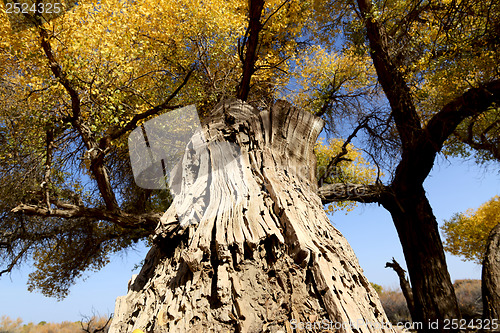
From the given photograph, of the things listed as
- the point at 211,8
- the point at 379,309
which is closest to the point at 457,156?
the point at 211,8

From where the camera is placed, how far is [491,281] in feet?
15.5

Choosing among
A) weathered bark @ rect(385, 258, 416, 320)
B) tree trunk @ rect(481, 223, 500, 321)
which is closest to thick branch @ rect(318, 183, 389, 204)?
weathered bark @ rect(385, 258, 416, 320)

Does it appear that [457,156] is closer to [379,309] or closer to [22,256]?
[379,309]

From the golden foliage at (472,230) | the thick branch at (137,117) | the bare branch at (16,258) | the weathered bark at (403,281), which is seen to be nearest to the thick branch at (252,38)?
the thick branch at (137,117)

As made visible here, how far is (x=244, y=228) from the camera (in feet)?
6.03

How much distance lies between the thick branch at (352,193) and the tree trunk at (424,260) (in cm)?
34

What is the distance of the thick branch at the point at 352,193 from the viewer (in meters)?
6.72

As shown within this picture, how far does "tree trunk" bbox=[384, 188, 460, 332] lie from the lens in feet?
17.5

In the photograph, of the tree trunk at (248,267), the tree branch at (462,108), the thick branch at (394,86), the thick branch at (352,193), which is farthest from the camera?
the thick branch at (352,193)

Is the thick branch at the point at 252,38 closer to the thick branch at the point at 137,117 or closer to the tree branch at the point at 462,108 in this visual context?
the thick branch at the point at 137,117

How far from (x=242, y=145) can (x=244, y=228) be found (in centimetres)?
137

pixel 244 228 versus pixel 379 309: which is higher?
pixel 244 228

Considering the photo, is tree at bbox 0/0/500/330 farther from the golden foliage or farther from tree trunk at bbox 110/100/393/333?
the golden foliage

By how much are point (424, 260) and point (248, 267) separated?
5355 millimetres
